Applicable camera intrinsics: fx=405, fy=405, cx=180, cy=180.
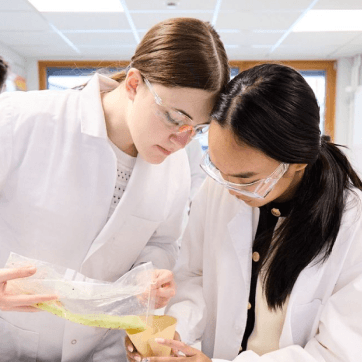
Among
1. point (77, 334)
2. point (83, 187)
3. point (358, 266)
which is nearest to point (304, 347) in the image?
point (358, 266)

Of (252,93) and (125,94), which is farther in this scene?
(125,94)

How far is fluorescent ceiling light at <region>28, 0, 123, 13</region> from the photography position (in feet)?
16.2

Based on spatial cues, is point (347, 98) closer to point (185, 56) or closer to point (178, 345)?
point (185, 56)

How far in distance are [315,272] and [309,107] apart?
0.51 meters

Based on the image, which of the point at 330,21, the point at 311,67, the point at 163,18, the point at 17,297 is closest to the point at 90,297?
the point at 17,297

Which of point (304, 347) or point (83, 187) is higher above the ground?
point (83, 187)

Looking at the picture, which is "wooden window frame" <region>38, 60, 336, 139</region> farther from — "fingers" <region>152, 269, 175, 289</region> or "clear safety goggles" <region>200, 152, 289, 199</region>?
"fingers" <region>152, 269, 175, 289</region>

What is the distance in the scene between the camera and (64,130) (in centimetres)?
130

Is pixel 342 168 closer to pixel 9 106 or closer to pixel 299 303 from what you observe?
pixel 299 303

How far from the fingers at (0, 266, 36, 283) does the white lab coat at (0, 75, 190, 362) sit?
1.11 ft

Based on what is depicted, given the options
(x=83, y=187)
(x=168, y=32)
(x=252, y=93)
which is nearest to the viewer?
(x=252, y=93)

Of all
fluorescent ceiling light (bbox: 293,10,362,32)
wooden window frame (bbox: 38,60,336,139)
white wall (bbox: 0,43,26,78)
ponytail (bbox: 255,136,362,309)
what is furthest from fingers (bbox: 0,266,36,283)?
wooden window frame (bbox: 38,60,336,139)

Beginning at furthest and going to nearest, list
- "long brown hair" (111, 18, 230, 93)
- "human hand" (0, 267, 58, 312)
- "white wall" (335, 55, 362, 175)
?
"white wall" (335, 55, 362, 175)
"long brown hair" (111, 18, 230, 93)
"human hand" (0, 267, 58, 312)

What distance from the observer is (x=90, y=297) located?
986 millimetres
